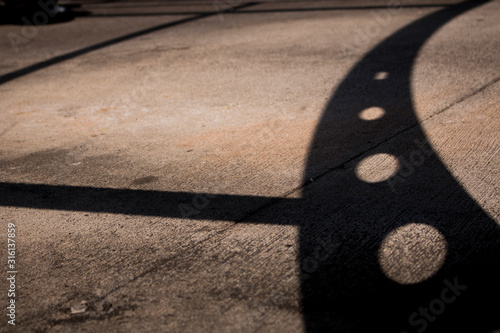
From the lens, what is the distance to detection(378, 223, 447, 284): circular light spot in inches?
94.0

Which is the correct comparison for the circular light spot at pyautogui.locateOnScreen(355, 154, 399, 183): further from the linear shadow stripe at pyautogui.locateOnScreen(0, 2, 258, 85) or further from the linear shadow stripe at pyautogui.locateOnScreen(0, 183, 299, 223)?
the linear shadow stripe at pyautogui.locateOnScreen(0, 2, 258, 85)

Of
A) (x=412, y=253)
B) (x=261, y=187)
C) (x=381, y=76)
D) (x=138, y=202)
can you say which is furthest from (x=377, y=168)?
(x=381, y=76)

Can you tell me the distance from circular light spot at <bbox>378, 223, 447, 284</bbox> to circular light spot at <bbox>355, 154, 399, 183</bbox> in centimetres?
62

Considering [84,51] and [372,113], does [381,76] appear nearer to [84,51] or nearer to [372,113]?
[372,113]

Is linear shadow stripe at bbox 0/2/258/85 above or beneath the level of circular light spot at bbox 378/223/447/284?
above

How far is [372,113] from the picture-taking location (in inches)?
173

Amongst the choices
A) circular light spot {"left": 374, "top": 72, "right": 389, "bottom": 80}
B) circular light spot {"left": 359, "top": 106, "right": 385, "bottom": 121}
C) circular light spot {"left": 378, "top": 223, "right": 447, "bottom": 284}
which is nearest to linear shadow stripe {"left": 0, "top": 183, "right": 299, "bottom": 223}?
circular light spot {"left": 378, "top": 223, "right": 447, "bottom": 284}

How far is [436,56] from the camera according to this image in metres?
5.61

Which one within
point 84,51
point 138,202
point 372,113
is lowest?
point 372,113

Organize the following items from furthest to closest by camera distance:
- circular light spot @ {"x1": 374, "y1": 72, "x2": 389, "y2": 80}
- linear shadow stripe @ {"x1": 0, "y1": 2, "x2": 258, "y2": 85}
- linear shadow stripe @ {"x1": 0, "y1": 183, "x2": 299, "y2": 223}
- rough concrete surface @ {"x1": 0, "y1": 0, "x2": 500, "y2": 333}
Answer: linear shadow stripe @ {"x1": 0, "y1": 2, "x2": 258, "y2": 85} → circular light spot @ {"x1": 374, "y1": 72, "x2": 389, "y2": 80} → linear shadow stripe @ {"x1": 0, "y1": 183, "x2": 299, "y2": 223} → rough concrete surface @ {"x1": 0, "y1": 0, "x2": 500, "y2": 333}

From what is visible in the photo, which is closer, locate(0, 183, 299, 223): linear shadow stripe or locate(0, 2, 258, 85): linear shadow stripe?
locate(0, 183, 299, 223): linear shadow stripe

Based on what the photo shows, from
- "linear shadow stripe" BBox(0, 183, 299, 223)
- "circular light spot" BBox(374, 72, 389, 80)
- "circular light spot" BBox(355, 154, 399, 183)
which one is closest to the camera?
"linear shadow stripe" BBox(0, 183, 299, 223)

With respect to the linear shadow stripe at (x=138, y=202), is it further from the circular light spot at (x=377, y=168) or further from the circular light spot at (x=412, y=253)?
the circular light spot at (x=412, y=253)

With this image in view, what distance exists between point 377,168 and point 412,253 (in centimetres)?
103
